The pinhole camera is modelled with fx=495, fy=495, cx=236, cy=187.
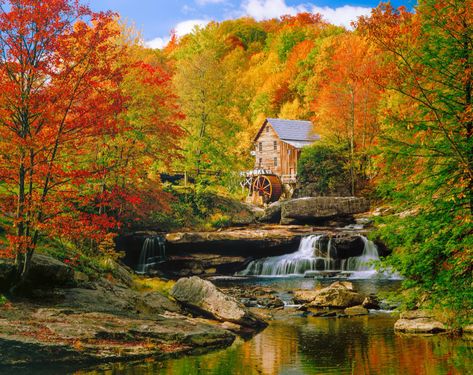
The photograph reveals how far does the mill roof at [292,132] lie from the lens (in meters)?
51.0

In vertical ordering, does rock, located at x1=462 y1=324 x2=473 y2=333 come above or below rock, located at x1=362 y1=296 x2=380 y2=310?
above

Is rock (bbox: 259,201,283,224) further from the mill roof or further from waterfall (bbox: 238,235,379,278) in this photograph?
the mill roof

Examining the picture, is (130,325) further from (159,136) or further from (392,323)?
(159,136)

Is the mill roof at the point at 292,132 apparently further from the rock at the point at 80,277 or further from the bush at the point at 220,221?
the rock at the point at 80,277

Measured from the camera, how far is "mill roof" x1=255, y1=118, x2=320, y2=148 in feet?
167

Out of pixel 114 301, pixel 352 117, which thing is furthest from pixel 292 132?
pixel 114 301

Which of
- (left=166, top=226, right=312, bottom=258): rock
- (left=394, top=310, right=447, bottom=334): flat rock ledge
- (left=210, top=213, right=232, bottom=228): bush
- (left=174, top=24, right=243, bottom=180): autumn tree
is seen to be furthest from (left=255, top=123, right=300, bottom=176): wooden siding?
(left=394, top=310, right=447, bottom=334): flat rock ledge

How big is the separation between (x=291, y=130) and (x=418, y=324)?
41.2 metres

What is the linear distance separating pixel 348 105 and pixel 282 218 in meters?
11.7

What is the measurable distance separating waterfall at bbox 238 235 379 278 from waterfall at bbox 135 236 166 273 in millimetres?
4670

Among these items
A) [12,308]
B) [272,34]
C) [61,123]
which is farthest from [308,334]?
[272,34]

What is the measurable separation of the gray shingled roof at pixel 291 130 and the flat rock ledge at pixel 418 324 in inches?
1497

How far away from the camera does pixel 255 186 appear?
159 feet

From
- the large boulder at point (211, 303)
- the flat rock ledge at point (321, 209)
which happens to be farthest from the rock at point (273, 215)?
the large boulder at point (211, 303)
